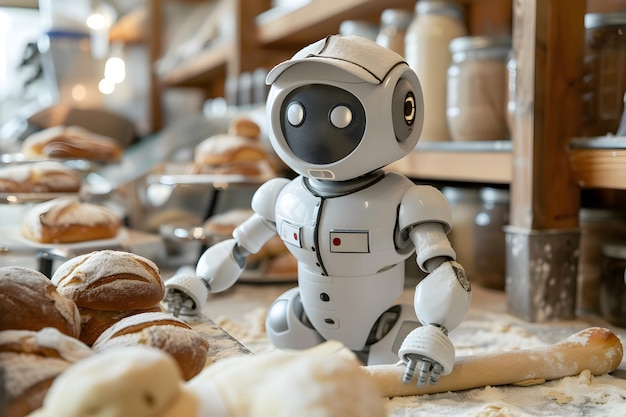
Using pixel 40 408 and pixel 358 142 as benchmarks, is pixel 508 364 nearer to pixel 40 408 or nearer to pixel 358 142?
pixel 358 142

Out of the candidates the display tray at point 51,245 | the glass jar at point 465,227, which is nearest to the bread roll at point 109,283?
the display tray at point 51,245

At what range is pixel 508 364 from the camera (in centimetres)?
90

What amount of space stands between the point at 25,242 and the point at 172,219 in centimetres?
70

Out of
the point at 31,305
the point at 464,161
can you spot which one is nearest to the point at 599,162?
the point at 464,161

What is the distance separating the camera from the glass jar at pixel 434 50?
171cm

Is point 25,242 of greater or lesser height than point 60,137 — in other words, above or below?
below

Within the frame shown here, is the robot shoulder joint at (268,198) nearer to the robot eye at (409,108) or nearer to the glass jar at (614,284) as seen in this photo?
the robot eye at (409,108)

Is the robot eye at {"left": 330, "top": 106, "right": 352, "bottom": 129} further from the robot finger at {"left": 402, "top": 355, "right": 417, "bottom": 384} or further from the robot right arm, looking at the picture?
the robot finger at {"left": 402, "top": 355, "right": 417, "bottom": 384}

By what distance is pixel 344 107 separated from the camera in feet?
3.00

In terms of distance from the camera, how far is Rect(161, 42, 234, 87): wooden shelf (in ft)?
10.3

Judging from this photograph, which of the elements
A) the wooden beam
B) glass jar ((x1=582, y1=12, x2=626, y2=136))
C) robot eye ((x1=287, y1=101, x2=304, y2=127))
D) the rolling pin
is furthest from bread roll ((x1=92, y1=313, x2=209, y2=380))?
glass jar ((x1=582, y1=12, x2=626, y2=136))

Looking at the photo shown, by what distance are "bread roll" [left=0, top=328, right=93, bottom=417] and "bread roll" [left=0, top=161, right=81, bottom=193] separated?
44.2 inches

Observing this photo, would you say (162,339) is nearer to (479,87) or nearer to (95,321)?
(95,321)

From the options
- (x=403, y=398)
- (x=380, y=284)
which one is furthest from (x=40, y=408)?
(x=380, y=284)
